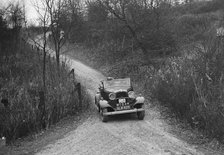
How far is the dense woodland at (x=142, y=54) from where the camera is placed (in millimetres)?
11977

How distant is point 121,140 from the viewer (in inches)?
392

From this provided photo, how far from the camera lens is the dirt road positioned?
9039 millimetres

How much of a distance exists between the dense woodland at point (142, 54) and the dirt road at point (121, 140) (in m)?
1.41

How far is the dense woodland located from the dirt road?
1410 millimetres

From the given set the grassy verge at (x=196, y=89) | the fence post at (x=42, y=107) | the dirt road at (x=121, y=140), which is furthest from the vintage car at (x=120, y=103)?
the fence post at (x=42, y=107)

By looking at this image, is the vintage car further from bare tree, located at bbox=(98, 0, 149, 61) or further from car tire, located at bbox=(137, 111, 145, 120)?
bare tree, located at bbox=(98, 0, 149, 61)

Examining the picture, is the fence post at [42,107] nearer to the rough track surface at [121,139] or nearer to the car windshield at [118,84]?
the rough track surface at [121,139]

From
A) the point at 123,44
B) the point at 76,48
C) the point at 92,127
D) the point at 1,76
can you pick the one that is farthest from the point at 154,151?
the point at 76,48

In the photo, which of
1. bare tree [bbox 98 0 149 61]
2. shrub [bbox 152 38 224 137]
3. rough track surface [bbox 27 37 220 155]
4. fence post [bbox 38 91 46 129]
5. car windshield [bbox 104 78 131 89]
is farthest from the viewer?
bare tree [bbox 98 0 149 61]

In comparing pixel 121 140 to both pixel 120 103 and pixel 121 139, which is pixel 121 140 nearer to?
pixel 121 139

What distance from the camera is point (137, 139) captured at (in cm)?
996

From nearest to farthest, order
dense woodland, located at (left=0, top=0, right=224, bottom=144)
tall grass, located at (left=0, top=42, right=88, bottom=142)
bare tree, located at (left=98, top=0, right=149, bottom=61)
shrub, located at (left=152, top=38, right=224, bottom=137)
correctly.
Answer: shrub, located at (left=152, top=38, right=224, bottom=137) < dense woodland, located at (left=0, top=0, right=224, bottom=144) < tall grass, located at (left=0, top=42, right=88, bottom=142) < bare tree, located at (left=98, top=0, right=149, bottom=61)

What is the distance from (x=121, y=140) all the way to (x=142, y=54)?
1550 cm

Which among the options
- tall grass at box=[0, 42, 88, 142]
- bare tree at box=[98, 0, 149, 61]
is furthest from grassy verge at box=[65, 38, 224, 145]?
bare tree at box=[98, 0, 149, 61]
